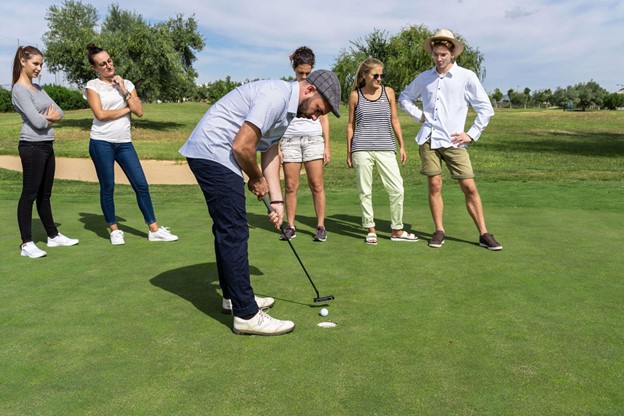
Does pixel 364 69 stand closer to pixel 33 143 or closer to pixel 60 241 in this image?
pixel 33 143

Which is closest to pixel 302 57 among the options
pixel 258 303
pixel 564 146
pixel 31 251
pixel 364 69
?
pixel 364 69

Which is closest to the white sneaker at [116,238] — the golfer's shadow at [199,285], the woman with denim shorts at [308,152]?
the golfer's shadow at [199,285]

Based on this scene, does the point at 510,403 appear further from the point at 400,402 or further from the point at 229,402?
the point at 229,402

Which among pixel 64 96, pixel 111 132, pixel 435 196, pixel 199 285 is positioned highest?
pixel 111 132

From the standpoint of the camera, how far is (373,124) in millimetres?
6559

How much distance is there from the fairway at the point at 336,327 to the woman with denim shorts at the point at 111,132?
Result: 360mm

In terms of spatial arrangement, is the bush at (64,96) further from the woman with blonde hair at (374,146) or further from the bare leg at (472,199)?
the bare leg at (472,199)

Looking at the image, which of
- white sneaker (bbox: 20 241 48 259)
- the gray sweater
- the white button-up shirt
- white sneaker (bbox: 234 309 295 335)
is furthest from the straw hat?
white sneaker (bbox: 20 241 48 259)

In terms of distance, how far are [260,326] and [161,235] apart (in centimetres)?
307

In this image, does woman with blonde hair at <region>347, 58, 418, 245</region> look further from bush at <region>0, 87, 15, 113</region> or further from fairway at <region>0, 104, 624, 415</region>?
bush at <region>0, 87, 15, 113</region>

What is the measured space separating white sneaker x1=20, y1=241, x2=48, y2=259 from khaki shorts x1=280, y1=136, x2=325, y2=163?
265 cm

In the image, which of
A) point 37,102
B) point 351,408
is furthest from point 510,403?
point 37,102

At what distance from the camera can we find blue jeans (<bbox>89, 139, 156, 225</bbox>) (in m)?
6.40

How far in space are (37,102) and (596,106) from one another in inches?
4357
